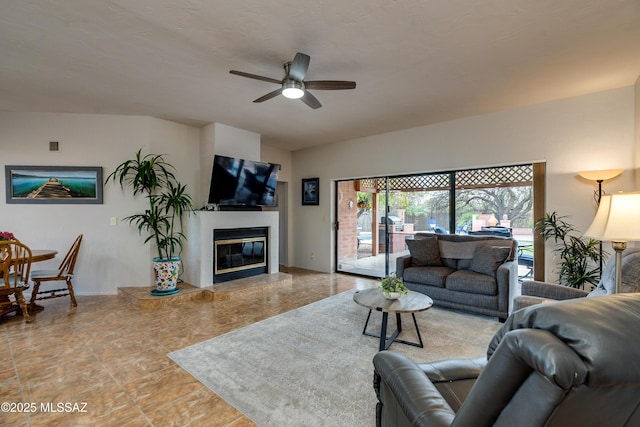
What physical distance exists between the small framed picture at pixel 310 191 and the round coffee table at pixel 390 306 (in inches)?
138

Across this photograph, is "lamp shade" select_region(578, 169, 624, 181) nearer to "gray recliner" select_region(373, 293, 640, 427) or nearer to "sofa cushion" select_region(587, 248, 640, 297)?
"sofa cushion" select_region(587, 248, 640, 297)

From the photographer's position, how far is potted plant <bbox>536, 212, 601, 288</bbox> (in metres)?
3.35

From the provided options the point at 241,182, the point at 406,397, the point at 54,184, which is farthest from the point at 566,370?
the point at 54,184

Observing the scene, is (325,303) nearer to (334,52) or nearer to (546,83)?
(334,52)

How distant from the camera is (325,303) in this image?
4.04 meters

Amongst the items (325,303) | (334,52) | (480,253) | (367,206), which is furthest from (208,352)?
(367,206)

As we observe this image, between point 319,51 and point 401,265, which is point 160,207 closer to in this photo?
point 319,51

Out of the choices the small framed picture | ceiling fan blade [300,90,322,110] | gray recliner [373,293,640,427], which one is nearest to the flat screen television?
the small framed picture

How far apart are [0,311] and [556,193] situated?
6798mm

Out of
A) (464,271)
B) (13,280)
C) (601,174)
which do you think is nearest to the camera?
(601,174)

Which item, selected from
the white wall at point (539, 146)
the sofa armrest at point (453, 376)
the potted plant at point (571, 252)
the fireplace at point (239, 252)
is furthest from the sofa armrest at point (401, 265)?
the sofa armrest at point (453, 376)

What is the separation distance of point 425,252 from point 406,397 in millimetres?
3339

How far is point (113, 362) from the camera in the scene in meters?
2.45

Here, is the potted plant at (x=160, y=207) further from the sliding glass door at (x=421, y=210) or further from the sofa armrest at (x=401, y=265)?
the sofa armrest at (x=401, y=265)
